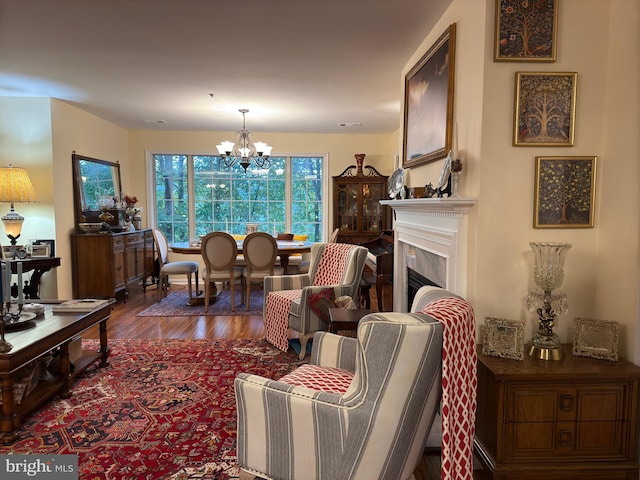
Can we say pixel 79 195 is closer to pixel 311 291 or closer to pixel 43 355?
pixel 43 355

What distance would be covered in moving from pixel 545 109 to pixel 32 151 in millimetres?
5046

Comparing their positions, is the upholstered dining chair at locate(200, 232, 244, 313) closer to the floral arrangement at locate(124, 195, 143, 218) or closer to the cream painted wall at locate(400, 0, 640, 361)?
the floral arrangement at locate(124, 195, 143, 218)

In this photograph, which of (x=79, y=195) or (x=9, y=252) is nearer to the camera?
(x=9, y=252)

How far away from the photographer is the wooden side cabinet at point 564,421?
71.6 inches

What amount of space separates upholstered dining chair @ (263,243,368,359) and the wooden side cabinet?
67.8 inches

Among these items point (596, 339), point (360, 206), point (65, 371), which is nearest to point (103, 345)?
point (65, 371)

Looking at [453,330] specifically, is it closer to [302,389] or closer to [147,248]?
[302,389]

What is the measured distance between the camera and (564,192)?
6.89 ft

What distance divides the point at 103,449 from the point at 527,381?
2.09m

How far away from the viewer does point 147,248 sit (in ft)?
20.3

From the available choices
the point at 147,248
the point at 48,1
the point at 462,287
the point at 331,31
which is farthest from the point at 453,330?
the point at 147,248

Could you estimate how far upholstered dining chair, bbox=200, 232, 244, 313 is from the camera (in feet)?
15.6

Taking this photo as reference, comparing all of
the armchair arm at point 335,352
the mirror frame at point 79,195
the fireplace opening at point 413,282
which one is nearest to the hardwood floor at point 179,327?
the mirror frame at point 79,195

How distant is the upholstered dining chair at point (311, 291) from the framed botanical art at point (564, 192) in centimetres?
167
